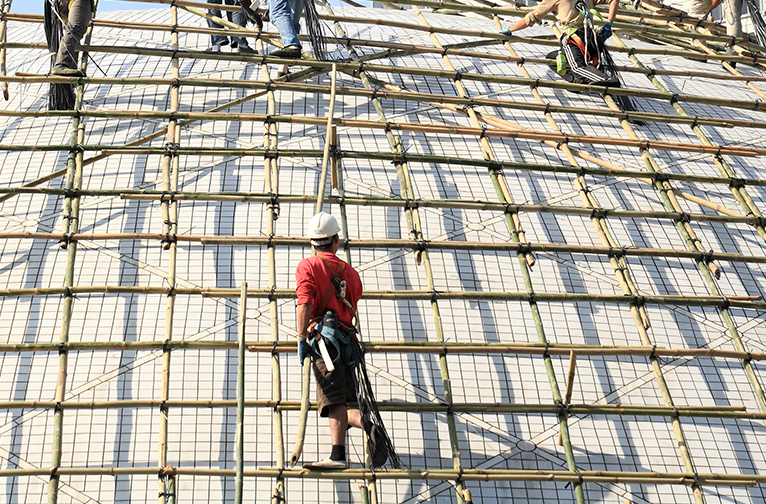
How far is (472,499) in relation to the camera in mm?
8250

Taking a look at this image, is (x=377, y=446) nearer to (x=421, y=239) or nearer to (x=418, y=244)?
(x=418, y=244)

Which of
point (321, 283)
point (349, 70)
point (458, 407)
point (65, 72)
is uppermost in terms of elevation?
point (349, 70)

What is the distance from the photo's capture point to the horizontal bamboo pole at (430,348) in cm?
825

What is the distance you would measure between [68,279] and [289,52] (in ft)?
15.0

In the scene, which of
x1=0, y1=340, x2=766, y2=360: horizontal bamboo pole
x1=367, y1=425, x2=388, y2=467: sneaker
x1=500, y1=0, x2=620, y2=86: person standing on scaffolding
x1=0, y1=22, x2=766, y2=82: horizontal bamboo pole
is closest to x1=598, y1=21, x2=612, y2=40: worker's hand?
x1=500, y1=0, x2=620, y2=86: person standing on scaffolding

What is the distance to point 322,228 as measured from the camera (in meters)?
7.95

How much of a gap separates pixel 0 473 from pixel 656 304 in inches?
263

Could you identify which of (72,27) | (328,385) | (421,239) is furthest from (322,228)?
(72,27)

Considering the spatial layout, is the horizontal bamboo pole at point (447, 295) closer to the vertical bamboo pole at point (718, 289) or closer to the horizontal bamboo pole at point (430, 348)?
the vertical bamboo pole at point (718, 289)

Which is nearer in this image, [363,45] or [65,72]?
[65,72]

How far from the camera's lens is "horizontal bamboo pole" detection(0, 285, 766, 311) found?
863cm

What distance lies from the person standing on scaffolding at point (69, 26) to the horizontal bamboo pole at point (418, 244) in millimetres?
2739

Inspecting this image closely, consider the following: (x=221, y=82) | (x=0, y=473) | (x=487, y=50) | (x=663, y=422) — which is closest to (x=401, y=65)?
(x=487, y=50)

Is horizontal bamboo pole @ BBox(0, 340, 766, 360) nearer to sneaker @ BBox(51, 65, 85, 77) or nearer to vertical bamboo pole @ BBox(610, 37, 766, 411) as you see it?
vertical bamboo pole @ BBox(610, 37, 766, 411)
